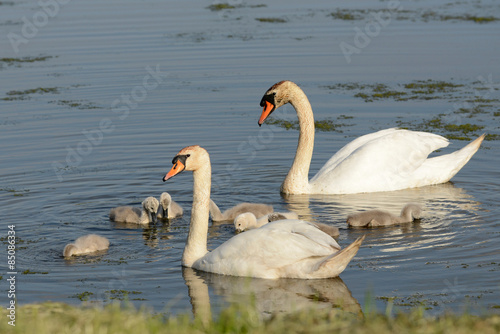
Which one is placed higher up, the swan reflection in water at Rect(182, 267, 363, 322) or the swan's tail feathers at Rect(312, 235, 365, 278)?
the swan's tail feathers at Rect(312, 235, 365, 278)

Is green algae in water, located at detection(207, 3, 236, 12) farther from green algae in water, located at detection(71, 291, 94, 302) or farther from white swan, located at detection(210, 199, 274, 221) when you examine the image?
green algae in water, located at detection(71, 291, 94, 302)

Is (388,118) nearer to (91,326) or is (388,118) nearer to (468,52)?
(468,52)

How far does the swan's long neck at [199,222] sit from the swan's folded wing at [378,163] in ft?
10.7

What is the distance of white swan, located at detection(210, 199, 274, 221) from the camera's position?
9.77 meters

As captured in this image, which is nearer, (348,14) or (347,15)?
(347,15)

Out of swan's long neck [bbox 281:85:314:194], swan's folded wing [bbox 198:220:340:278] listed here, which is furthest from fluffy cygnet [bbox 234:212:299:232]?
swan's long neck [bbox 281:85:314:194]

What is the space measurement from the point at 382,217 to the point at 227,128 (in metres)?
5.03

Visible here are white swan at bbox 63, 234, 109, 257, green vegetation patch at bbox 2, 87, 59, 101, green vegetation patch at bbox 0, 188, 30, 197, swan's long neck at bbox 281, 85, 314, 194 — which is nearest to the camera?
white swan at bbox 63, 234, 109, 257

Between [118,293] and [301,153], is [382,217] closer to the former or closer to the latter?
[301,153]

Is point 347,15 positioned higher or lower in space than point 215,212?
higher

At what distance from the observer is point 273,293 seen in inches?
288

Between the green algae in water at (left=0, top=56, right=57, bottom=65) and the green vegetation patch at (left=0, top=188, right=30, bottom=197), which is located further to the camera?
the green algae in water at (left=0, top=56, right=57, bottom=65)

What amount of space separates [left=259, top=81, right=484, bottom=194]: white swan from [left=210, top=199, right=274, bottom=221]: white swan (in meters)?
1.43

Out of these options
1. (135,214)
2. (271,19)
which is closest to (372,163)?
(135,214)
